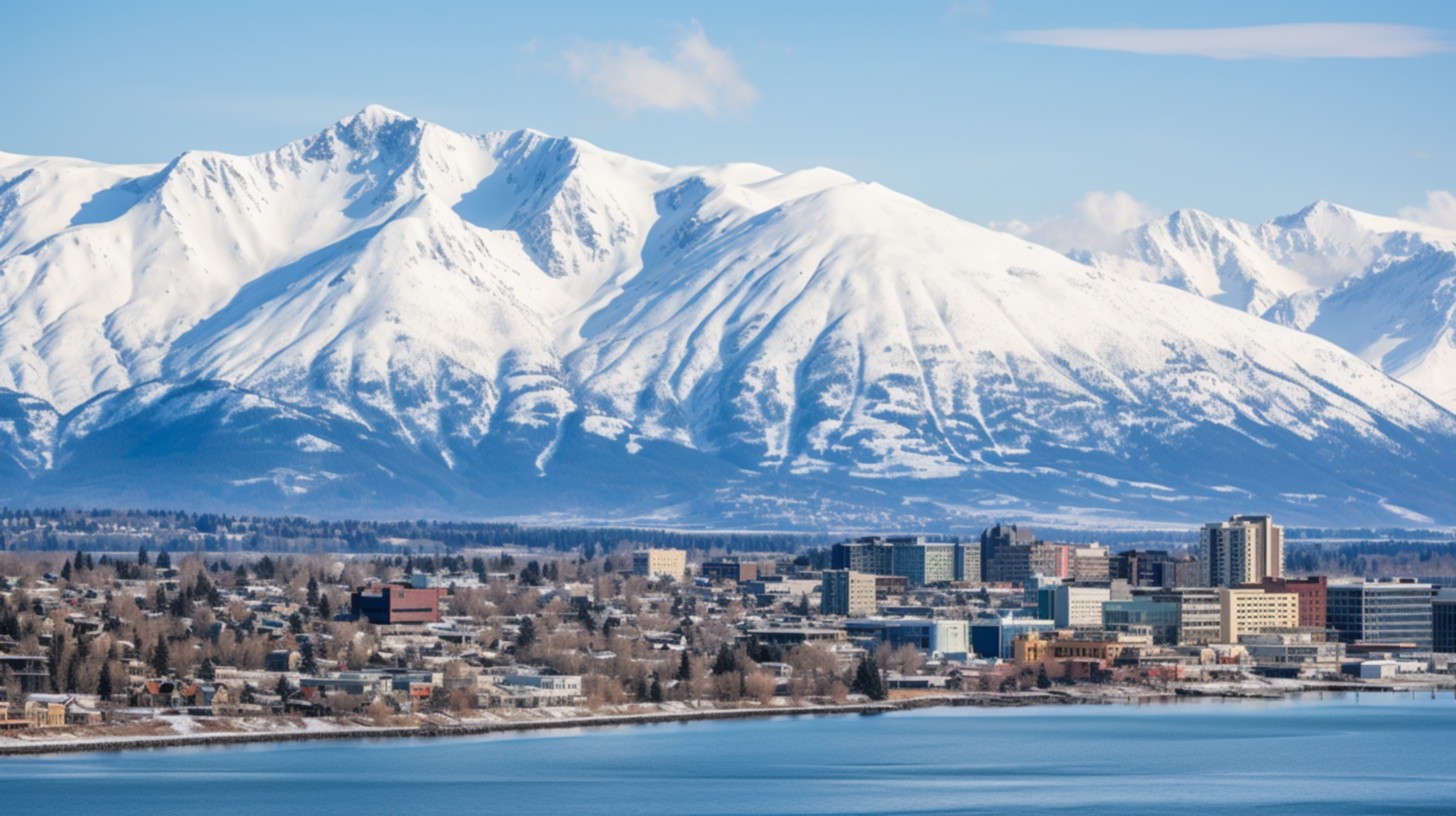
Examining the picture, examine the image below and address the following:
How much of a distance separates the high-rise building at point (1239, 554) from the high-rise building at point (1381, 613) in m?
Result: 18.9

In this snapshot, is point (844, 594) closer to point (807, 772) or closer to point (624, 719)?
point (624, 719)

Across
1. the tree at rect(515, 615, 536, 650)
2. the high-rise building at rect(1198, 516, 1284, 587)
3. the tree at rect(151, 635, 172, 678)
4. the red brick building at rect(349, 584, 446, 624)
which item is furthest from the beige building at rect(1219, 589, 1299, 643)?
the tree at rect(151, 635, 172, 678)

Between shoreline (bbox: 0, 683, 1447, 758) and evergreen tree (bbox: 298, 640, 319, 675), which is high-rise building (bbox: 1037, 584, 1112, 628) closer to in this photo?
shoreline (bbox: 0, 683, 1447, 758)

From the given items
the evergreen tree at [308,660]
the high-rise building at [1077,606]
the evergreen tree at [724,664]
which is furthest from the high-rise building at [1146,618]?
the evergreen tree at [308,660]

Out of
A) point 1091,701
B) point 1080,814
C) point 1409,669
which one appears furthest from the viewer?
point 1409,669

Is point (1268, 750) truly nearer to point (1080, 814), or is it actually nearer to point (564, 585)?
point (1080, 814)

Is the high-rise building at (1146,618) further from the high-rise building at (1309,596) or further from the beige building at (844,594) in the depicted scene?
the beige building at (844,594)

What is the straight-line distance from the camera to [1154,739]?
11269cm

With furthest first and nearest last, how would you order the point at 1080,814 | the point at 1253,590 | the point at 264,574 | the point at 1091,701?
the point at 264,574
the point at 1253,590
the point at 1091,701
the point at 1080,814

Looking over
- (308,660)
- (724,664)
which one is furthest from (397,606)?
(724,664)

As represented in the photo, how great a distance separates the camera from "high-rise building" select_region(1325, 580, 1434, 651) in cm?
16525

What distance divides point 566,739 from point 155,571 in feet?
227

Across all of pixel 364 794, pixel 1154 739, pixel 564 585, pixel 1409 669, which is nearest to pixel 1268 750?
pixel 1154 739

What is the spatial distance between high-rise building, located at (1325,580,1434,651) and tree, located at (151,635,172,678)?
6295 centimetres
